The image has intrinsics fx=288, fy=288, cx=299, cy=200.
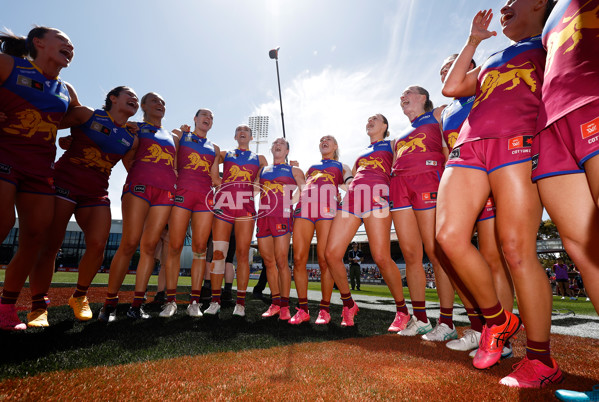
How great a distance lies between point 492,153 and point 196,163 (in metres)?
3.84

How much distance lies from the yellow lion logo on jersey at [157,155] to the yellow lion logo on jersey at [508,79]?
3807 mm

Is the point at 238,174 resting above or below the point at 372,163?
above

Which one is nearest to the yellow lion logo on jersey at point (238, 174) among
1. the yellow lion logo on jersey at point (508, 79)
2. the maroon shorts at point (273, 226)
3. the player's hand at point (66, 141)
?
the maroon shorts at point (273, 226)

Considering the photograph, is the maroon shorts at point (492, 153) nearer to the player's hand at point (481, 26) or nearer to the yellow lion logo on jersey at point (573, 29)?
the yellow lion logo on jersey at point (573, 29)

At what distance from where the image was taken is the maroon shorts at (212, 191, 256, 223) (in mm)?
4493

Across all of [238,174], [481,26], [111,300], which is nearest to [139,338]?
[111,300]

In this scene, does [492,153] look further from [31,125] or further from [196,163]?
[31,125]

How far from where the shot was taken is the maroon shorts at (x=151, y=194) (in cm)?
384

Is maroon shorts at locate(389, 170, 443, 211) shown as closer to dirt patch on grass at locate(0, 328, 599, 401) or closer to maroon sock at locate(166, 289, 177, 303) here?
dirt patch on grass at locate(0, 328, 599, 401)

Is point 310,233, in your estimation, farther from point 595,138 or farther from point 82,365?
point 595,138

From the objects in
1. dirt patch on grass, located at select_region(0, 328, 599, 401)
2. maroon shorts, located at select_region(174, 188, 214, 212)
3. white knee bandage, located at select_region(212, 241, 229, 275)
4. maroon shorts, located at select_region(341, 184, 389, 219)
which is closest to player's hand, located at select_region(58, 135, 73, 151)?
maroon shorts, located at select_region(174, 188, 214, 212)

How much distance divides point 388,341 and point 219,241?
2775mm

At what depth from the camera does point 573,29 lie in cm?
146

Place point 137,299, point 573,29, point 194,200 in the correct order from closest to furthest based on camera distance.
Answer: point 573,29
point 137,299
point 194,200
